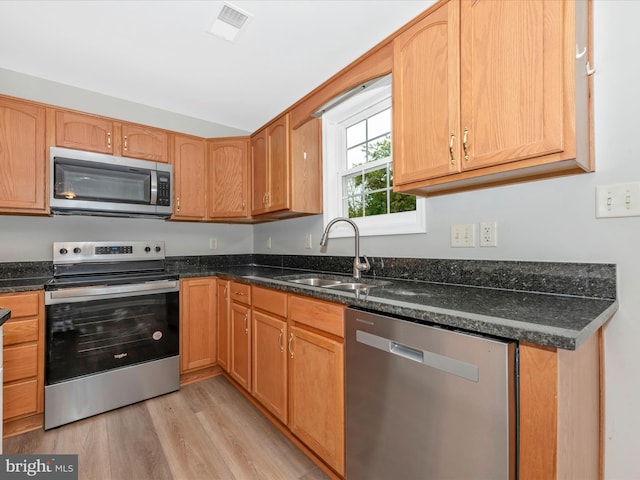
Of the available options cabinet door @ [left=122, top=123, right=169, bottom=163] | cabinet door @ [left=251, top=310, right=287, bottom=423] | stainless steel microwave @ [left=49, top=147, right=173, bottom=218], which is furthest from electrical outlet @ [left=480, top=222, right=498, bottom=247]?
cabinet door @ [left=122, top=123, right=169, bottom=163]

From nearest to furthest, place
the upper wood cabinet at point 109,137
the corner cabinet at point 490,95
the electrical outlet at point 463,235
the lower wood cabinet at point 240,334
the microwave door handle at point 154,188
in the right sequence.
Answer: the corner cabinet at point 490,95 < the electrical outlet at point 463,235 < the lower wood cabinet at point 240,334 < the upper wood cabinet at point 109,137 < the microwave door handle at point 154,188

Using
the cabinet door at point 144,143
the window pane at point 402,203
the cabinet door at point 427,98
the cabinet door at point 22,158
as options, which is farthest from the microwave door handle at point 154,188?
the cabinet door at point 427,98

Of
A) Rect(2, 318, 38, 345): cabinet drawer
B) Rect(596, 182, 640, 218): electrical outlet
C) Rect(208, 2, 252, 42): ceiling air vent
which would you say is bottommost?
Rect(2, 318, 38, 345): cabinet drawer

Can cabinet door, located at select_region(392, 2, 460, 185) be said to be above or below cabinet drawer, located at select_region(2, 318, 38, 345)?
above

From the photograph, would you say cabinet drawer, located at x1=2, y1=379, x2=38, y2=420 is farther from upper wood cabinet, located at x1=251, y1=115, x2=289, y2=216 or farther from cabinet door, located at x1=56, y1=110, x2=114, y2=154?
upper wood cabinet, located at x1=251, y1=115, x2=289, y2=216

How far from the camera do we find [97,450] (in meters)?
1.69

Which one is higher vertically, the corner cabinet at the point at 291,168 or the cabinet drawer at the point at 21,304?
the corner cabinet at the point at 291,168

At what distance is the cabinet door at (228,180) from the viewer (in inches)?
114

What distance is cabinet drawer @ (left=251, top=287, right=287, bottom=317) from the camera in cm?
176

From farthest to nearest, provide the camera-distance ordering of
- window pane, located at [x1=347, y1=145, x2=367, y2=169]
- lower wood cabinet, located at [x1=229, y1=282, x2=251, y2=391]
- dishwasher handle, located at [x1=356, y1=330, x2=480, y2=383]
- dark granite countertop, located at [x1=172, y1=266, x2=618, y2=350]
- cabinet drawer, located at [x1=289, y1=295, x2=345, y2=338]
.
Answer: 1. window pane, located at [x1=347, y1=145, x2=367, y2=169]
2. lower wood cabinet, located at [x1=229, y1=282, x2=251, y2=391]
3. cabinet drawer, located at [x1=289, y1=295, x2=345, y2=338]
4. dishwasher handle, located at [x1=356, y1=330, x2=480, y2=383]
5. dark granite countertop, located at [x1=172, y1=266, x2=618, y2=350]

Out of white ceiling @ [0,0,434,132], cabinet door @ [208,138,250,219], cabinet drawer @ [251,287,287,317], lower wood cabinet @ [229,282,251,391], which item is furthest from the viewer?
cabinet door @ [208,138,250,219]

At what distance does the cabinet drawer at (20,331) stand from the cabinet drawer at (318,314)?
5.27 feet

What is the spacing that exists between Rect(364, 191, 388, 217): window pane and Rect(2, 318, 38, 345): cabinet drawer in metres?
2.27

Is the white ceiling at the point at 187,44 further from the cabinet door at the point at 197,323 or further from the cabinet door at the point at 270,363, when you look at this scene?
the cabinet door at the point at 270,363
